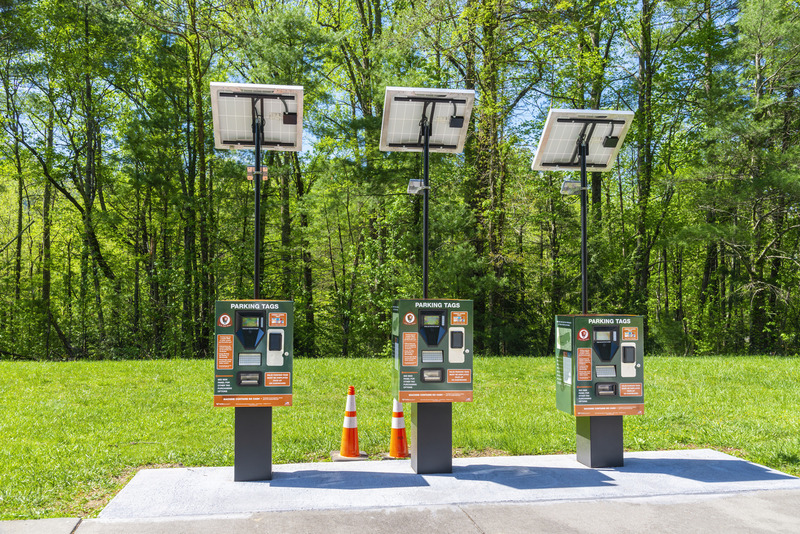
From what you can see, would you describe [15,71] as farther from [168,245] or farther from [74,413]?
[74,413]

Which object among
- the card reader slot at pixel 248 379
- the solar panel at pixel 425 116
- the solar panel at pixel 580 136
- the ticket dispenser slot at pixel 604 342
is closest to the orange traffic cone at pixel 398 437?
the card reader slot at pixel 248 379

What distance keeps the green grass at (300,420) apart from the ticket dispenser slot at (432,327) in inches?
62.0

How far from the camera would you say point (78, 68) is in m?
17.8

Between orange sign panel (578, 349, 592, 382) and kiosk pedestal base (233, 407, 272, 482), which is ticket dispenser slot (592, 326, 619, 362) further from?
kiosk pedestal base (233, 407, 272, 482)

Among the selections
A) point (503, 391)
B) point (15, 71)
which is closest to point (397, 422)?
point (503, 391)

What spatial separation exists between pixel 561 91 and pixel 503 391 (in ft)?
40.8

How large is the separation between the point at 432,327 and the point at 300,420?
116 inches

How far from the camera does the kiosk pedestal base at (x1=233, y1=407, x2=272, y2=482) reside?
4.38 meters

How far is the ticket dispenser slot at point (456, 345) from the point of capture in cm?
460

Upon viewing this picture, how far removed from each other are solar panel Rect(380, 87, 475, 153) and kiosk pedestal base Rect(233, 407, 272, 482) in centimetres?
236

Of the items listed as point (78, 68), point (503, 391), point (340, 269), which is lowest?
point (503, 391)

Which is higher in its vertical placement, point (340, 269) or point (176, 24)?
point (176, 24)

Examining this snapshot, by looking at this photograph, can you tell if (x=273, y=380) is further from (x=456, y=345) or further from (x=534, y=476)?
(x=534, y=476)

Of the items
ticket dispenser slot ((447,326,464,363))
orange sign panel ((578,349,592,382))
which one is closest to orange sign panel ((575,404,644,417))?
orange sign panel ((578,349,592,382))
